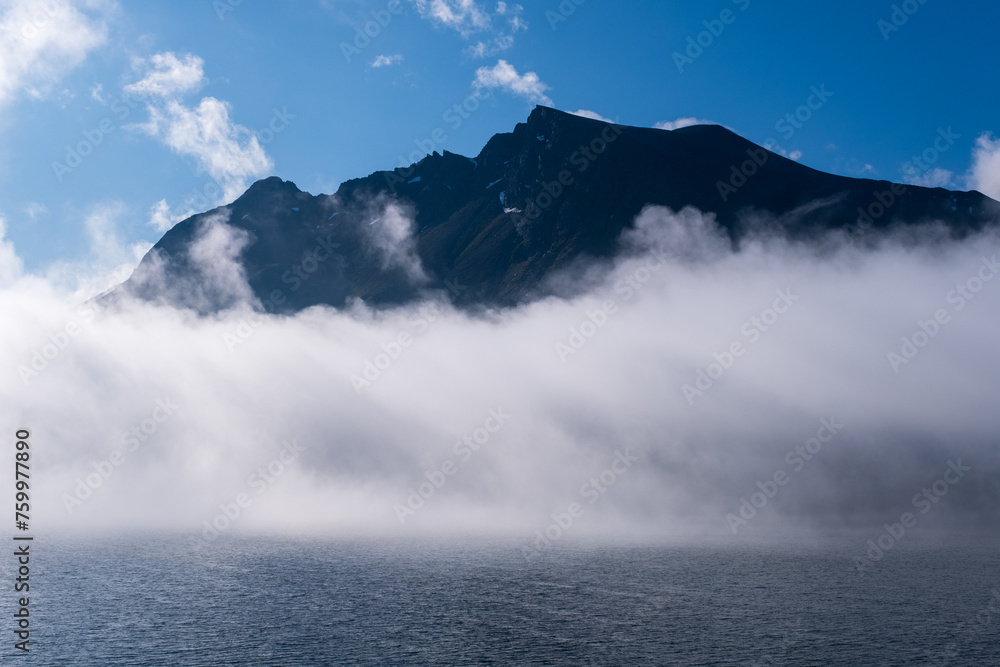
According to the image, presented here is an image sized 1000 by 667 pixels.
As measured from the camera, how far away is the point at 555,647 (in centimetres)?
10000

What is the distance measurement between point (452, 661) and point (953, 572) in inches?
5656

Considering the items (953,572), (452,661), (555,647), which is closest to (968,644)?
(555,647)

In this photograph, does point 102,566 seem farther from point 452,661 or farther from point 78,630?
point 452,661

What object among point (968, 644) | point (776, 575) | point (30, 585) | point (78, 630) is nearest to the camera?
point (968, 644)

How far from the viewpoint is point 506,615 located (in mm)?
120500

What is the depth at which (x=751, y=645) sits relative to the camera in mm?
100375

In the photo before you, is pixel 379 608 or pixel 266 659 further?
pixel 379 608

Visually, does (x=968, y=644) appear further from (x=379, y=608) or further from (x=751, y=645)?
(x=379, y=608)

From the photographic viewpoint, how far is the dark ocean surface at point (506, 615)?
9556 centimetres

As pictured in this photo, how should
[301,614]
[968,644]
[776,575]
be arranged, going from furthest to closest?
[776,575] → [301,614] → [968,644]

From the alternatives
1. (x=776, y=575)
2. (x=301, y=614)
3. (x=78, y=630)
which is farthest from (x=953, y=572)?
(x=78, y=630)

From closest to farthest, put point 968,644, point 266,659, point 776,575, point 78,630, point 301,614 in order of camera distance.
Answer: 1. point 266,659
2. point 968,644
3. point 78,630
4. point 301,614
5. point 776,575

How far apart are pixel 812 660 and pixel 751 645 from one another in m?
8.98

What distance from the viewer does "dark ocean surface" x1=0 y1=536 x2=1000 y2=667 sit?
314 ft
